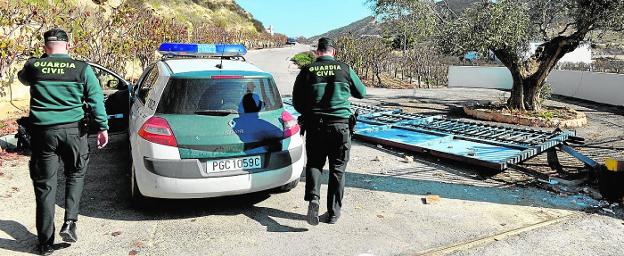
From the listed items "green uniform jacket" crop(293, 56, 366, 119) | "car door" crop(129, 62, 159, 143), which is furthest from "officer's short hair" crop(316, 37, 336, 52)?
"car door" crop(129, 62, 159, 143)

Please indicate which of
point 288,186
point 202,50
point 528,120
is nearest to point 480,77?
point 528,120

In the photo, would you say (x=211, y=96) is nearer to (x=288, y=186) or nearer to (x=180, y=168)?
(x=180, y=168)

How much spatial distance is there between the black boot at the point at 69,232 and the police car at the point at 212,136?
0.65 meters

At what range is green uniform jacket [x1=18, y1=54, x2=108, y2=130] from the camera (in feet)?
11.1

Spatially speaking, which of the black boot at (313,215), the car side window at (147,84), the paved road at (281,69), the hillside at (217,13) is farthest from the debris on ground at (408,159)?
the hillside at (217,13)

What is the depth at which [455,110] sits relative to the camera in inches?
557

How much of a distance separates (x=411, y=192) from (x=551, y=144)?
303 centimetres

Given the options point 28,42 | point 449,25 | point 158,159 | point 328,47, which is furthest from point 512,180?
point 28,42

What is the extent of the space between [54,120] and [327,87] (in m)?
2.32

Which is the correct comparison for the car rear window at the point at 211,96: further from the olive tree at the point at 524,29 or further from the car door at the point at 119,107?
the olive tree at the point at 524,29

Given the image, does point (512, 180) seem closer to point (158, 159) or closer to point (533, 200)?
point (533, 200)

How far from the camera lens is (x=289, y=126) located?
4.49m

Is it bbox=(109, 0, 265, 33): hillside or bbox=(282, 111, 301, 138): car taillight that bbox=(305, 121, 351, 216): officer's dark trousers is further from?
bbox=(109, 0, 265, 33): hillside

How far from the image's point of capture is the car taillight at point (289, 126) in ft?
14.5
